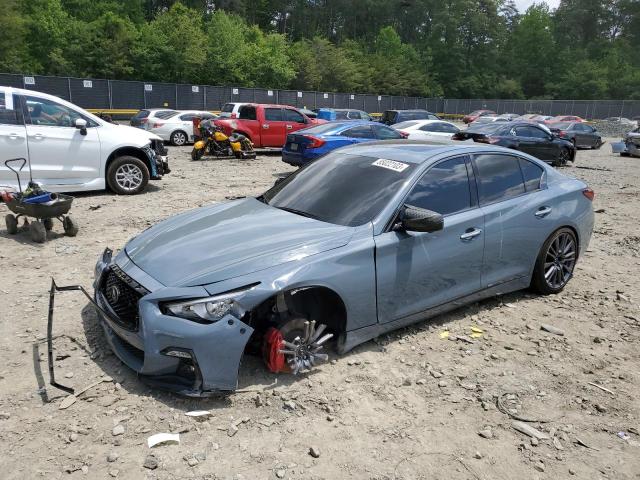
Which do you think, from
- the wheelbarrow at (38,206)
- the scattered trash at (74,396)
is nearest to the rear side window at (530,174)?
the scattered trash at (74,396)

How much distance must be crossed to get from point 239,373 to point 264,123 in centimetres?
1524

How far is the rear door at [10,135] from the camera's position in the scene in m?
8.12

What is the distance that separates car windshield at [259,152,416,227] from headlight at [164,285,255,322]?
1.16 meters

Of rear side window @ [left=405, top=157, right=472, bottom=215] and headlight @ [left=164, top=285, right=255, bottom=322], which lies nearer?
headlight @ [left=164, top=285, right=255, bottom=322]

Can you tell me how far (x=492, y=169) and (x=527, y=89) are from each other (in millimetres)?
88397

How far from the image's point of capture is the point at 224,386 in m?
3.23

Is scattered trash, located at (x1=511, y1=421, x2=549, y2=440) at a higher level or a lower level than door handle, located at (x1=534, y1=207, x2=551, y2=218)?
lower

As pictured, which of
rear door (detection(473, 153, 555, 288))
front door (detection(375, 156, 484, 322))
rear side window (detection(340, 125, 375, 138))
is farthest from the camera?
rear side window (detection(340, 125, 375, 138))

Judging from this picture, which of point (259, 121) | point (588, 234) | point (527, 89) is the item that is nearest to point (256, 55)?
point (259, 121)

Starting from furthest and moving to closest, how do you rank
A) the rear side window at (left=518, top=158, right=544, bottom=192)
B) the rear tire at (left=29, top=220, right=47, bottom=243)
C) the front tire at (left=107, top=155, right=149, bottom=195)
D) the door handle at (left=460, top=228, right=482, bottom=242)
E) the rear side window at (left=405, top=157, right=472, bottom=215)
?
the front tire at (left=107, top=155, right=149, bottom=195), the rear tire at (left=29, top=220, right=47, bottom=243), the rear side window at (left=518, top=158, right=544, bottom=192), the door handle at (left=460, top=228, right=482, bottom=242), the rear side window at (left=405, top=157, right=472, bottom=215)

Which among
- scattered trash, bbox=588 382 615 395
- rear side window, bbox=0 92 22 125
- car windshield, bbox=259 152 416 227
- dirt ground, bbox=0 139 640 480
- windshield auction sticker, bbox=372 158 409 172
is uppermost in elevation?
rear side window, bbox=0 92 22 125

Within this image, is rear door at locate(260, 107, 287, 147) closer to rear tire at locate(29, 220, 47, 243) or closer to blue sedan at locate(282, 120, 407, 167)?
blue sedan at locate(282, 120, 407, 167)

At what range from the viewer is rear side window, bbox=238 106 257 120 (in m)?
18.0

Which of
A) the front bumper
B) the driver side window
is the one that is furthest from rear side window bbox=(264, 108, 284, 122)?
the front bumper
